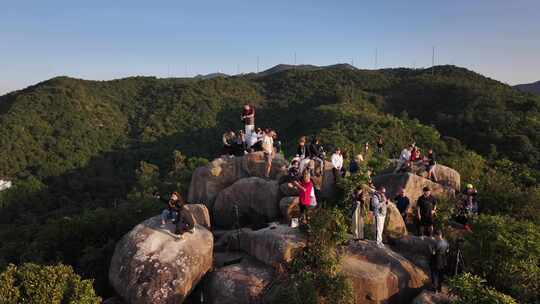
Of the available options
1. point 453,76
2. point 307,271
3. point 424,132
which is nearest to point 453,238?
point 307,271

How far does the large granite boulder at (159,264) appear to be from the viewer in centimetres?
1308

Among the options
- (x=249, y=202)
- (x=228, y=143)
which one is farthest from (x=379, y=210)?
(x=228, y=143)

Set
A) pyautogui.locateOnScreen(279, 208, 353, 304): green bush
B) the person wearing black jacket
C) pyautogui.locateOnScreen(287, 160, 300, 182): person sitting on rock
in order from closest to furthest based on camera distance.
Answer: pyautogui.locateOnScreen(279, 208, 353, 304): green bush
pyautogui.locateOnScreen(287, 160, 300, 182): person sitting on rock
the person wearing black jacket

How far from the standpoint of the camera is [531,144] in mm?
59344

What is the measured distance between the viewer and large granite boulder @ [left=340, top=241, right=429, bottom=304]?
41.8ft

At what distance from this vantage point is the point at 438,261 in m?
12.5

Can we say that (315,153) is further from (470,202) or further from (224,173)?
(470,202)

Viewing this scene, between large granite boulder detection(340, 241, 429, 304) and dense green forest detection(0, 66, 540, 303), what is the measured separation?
204cm

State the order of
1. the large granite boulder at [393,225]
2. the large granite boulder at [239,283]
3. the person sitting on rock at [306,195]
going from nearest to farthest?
the large granite boulder at [239,283]
the person sitting on rock at [306,195]
the large granite boulder at [393,225]

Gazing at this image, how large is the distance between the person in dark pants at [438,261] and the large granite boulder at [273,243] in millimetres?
4016

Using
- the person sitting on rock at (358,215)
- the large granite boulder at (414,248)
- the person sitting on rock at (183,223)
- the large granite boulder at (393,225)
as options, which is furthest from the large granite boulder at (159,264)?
the large granite boulder at (414,248)

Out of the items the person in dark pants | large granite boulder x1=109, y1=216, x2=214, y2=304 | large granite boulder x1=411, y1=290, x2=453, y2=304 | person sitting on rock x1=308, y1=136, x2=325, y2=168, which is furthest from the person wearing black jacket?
large granite boulder x1=411, y1=290, x2=453, y2=304

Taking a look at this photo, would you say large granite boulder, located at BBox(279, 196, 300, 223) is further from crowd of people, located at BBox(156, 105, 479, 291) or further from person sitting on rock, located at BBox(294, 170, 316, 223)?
person sitting on rock, located at BBox(294, 170, 316, 223)

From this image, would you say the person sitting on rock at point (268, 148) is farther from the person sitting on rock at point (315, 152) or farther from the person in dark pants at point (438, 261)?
the person in dark pants at point (438, 261)
